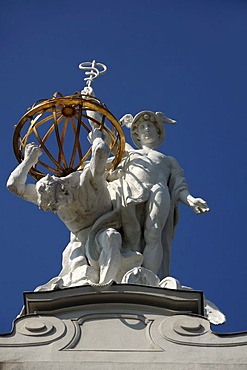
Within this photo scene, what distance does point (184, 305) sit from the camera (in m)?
18.5

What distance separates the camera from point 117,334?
18.0 meters

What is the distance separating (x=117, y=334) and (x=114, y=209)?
343 centimetres

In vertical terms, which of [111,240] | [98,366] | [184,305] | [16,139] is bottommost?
[98,366]

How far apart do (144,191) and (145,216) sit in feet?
1.24

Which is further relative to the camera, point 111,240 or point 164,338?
point 111,240

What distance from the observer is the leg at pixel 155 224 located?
20.7 meters

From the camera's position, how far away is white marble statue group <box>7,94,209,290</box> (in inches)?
792

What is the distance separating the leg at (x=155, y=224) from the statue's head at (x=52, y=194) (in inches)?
55.1

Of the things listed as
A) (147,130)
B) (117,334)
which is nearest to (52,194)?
(147,130)

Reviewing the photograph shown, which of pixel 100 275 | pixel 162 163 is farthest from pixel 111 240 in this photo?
pixel 162 163

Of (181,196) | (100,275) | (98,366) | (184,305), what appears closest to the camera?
(98,366)

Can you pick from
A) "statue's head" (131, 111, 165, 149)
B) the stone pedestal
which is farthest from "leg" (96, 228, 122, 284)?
"statue's head" (131, 111, 165, 149)

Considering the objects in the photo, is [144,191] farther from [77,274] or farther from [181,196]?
[77,274]

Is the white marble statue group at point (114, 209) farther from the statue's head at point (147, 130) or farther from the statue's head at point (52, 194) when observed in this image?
the statue's head at point (147, 130)
